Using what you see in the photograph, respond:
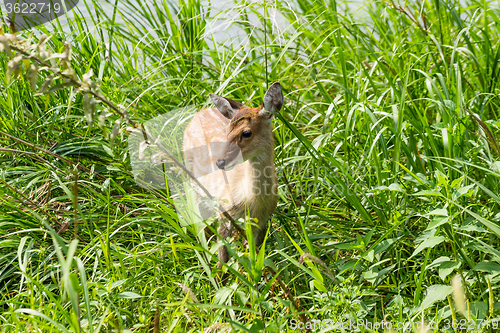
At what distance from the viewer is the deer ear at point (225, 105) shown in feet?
10.1

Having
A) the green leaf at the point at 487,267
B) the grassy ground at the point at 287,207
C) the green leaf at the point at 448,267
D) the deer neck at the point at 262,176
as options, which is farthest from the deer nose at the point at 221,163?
the green leaf at the point at 487,267

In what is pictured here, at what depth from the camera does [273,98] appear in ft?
9.75

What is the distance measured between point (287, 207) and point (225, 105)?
2.74 ft

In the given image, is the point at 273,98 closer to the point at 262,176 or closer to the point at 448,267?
the point at 262,176

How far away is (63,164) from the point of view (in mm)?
3500

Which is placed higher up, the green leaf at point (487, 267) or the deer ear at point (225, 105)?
the deer ear at point (225, 105)

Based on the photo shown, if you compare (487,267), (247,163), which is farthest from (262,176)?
(487,267)

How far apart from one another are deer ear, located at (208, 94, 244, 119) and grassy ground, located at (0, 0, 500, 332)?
0.28m

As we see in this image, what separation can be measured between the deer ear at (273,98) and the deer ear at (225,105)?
28 centimetres

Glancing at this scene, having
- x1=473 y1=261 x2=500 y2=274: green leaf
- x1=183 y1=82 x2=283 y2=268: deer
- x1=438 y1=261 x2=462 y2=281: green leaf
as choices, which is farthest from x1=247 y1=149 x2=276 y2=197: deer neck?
x1=473 y1=261 x2=500 y2=274: green leaf

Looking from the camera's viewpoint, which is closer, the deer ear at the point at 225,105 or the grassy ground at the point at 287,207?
the grassy ground at the point at 287,207

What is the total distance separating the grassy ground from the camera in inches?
79.6

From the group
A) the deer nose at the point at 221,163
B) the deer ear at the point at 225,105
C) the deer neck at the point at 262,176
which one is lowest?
the deer neck at the point at 262,176

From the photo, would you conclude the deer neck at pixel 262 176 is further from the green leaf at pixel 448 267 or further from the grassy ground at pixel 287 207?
the green leaf at pixel 448 267
